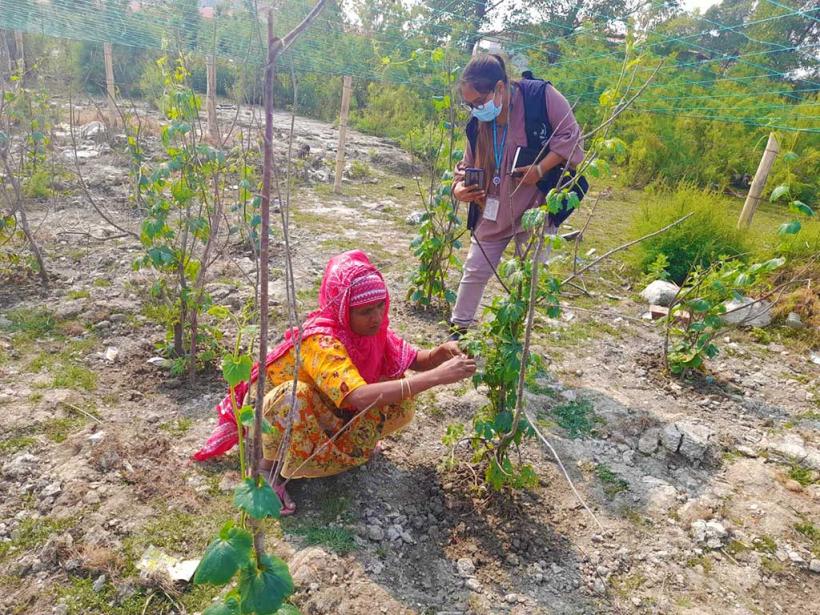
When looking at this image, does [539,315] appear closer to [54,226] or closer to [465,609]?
[465,609]

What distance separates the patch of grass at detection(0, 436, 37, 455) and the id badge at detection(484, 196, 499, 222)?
2.28 meters

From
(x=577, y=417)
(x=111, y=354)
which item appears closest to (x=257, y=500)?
(x=577, y=417)

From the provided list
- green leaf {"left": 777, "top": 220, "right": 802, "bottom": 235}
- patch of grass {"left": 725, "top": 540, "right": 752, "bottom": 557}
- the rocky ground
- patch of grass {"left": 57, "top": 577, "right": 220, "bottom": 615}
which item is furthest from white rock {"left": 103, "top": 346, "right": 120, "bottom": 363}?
green leaf {"left": 777, "top": 220, "right": 802, "bottom": 235}

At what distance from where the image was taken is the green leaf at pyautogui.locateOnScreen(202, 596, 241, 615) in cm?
119

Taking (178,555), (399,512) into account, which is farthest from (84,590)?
(399,512)

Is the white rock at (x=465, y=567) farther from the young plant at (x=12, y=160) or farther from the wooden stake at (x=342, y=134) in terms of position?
the wooden stake at (x=342, y=134)

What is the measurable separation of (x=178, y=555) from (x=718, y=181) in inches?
441

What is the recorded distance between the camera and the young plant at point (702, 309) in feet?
9.58

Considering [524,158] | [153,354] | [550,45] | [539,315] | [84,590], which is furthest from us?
[550,45]

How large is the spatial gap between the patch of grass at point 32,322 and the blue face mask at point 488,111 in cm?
267

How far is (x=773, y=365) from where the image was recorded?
3641 millimetres

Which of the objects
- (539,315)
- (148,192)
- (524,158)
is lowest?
(539,315)

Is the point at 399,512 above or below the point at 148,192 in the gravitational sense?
below

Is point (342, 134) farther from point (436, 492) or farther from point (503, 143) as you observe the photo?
point (436, 492)
